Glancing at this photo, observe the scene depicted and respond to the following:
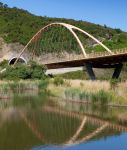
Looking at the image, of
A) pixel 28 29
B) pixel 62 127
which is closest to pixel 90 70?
pixel 62 127

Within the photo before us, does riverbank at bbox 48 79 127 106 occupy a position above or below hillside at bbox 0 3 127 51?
below

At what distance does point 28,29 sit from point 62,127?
105282 millimetres

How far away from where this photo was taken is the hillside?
116 meters

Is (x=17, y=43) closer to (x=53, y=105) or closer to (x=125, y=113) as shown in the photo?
A: (x=53, y=105)

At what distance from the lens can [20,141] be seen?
21.2 metres

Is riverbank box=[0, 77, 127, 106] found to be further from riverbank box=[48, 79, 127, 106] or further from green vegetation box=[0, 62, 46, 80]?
green vegetation box=[0, 62, 46, 80]

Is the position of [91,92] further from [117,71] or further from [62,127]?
[117,71]

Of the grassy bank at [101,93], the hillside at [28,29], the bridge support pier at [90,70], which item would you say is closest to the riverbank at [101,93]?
the grassy bank at [101,93]

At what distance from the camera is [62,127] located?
83.6ft

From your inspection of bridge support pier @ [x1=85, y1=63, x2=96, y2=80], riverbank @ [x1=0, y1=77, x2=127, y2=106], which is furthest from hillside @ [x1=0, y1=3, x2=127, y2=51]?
riverbank @ [x1=0, y1=77, x2=127, y2=106]

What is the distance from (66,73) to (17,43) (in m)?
30.4

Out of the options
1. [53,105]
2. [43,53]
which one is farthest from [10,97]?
[43,53]

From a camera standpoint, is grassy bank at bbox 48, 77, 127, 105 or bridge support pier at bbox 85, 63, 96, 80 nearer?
grassy bank at bbox 48, 77, 127, 105

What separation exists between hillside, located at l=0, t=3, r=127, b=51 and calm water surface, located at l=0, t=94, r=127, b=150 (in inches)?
2807
